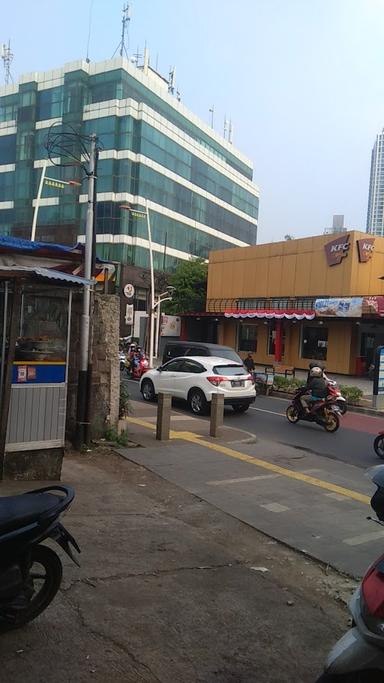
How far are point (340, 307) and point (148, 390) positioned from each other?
15.1 meters

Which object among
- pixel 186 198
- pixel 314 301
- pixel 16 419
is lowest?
pixel 16 419

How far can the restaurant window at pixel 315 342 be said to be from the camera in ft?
103

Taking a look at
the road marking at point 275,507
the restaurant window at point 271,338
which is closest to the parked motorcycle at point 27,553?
the road marking at point 275,507

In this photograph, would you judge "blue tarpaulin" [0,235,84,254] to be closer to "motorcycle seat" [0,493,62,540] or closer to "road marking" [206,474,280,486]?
"road marking" [206,474,280,486]

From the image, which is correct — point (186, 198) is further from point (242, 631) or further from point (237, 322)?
point (242, 631)

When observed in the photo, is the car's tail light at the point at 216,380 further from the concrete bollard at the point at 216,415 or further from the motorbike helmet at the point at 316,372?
the concrete bollard at the point at 216,415

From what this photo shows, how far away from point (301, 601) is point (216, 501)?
2.61 meters

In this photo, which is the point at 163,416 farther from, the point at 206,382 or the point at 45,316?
the point at 206,382

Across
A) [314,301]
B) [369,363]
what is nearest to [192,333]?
[314,301]

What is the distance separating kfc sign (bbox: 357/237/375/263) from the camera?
30000 mm

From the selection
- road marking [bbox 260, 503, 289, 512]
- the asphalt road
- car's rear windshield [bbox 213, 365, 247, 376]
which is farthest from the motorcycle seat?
car's rear windshield [bbox 213, 365, 247, 376]

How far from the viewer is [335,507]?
680 centimetres

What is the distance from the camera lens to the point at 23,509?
3320mm

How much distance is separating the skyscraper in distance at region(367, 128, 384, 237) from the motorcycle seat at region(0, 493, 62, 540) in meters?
66.5
